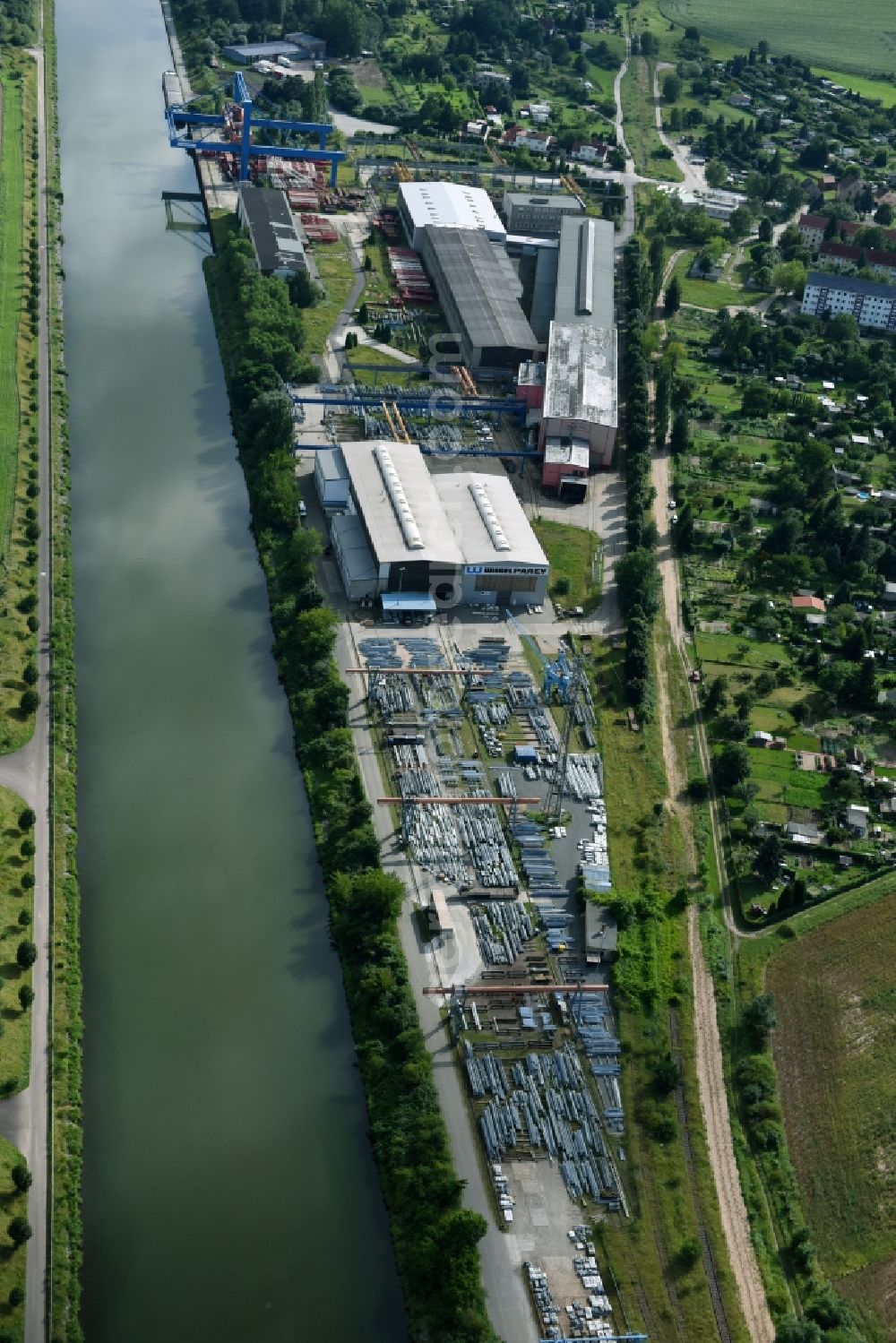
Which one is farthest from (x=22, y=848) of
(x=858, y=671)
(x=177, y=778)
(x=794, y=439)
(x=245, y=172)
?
(x=245, y=172)

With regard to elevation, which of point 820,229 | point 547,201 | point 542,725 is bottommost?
point 542,725

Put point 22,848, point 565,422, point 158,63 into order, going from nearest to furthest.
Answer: point 22,848 < point 565,422 < point 158,63

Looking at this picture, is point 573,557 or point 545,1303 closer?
point 545,1303

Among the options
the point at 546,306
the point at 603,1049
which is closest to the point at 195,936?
the point at 603,1049

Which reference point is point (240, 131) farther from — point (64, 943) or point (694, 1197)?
point (694, 1197)

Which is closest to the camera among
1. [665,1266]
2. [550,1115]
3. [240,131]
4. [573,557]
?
[665,1266]

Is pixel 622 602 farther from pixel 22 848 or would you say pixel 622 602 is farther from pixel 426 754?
pixel 22 848

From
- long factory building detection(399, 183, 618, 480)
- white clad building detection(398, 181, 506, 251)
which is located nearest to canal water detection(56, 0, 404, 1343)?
long factory building detection(399, 183, 618, 480)
